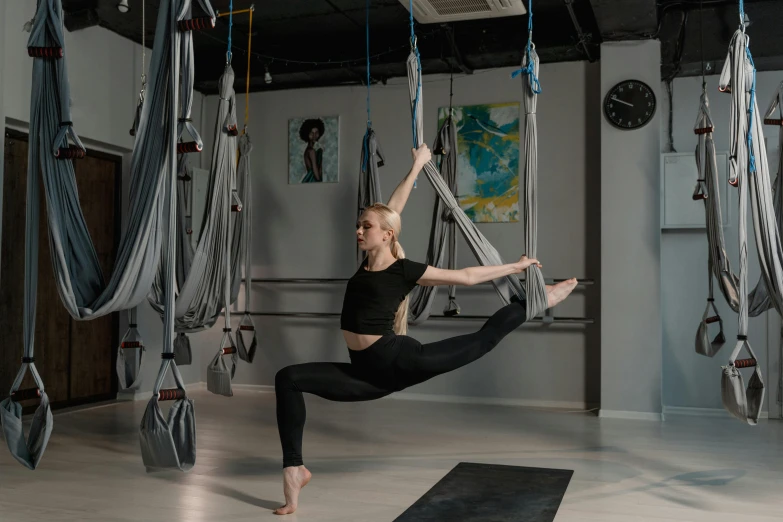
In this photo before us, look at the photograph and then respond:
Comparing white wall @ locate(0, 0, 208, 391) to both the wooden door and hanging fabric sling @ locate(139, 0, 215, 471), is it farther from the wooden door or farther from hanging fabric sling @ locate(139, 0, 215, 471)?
hanging fabric sling @ locate(139, 0, 215, 471)

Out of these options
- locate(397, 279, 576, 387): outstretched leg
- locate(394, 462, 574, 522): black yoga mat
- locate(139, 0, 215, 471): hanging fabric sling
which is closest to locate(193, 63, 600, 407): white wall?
locate(394, 462, 574, 522): black yoga mat

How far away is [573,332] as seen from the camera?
243 inches

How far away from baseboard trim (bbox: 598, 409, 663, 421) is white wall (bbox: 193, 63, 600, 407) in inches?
15.6

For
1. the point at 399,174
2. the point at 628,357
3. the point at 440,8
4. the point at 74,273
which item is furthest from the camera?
the point at 399,174

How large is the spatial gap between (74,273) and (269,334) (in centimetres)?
400

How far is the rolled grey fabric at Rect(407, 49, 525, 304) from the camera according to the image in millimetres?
3498

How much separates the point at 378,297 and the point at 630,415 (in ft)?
10.6

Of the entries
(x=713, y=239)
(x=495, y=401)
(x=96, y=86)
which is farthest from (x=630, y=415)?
(x=96, y=86)

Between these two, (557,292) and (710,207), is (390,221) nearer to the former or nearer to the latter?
(557,292)

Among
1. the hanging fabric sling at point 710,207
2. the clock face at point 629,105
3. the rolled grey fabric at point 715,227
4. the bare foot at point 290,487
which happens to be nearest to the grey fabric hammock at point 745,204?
the rolled grey fabric at point 715,227

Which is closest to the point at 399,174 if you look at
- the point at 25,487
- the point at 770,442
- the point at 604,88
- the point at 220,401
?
the point at 604,88

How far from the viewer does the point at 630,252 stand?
18.8 ft

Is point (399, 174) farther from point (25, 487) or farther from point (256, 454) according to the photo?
point (25, 487)

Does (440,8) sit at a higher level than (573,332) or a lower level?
higher
